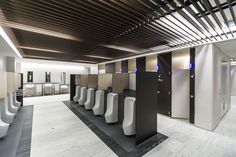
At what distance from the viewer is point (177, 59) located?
5.04 metres

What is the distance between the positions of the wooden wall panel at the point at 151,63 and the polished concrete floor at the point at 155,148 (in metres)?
2.71

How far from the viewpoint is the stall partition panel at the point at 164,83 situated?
511cm

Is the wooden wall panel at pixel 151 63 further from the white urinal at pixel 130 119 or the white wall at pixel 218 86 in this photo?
the white urinal at pixel 130 119

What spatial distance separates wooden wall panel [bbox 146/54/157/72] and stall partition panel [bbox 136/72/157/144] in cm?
263

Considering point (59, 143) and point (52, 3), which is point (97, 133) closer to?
point (59, 143)

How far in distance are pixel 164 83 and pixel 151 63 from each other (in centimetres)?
136

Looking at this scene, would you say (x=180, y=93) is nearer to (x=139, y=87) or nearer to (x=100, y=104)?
(x=139, y=87)

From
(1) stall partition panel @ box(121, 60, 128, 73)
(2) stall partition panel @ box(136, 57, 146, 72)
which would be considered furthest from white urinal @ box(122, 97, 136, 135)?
(1) stall partition panel @ box(121, 60, 128, 73)

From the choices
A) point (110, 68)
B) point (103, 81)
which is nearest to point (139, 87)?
point (103, 81)

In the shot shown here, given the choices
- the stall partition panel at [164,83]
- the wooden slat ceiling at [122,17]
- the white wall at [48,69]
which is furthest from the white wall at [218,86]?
the white wall at [48,69]

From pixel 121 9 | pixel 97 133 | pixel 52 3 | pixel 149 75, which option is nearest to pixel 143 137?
pixel 97 133

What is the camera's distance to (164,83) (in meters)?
5.23

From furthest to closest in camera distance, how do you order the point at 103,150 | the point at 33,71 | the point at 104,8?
1. the point at 33,71
2. the point at 103,150
3. the point at 104,8

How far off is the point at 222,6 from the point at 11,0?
11.8 ft
